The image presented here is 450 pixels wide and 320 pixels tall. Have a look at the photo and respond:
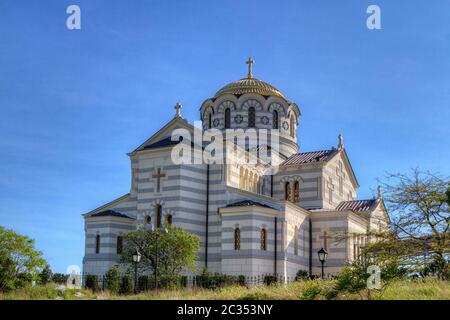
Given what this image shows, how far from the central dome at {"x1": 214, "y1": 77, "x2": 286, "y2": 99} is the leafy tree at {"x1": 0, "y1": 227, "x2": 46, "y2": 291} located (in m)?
23.9

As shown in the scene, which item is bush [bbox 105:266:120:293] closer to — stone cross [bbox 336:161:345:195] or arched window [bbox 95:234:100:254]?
arched window [bbox 95:234:100:254]

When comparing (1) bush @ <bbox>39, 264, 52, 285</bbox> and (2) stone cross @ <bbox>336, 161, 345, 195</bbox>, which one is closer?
(1) bush @ <bbox>39, 264, 52, 285</bbox>

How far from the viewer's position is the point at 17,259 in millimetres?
28984

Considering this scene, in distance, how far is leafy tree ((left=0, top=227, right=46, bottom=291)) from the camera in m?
28.4

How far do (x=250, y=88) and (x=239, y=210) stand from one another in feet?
47.8

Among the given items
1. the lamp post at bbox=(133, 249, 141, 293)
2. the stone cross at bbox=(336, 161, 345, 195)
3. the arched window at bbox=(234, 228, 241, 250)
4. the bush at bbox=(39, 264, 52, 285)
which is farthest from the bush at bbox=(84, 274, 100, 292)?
the stone cross at bbox=(336, 161, 345, 195)

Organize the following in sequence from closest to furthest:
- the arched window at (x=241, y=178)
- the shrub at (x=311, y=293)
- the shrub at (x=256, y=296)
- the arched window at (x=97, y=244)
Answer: the shrub at (x=311, y=293) → the shrub at (x=256, y=296) → the arched window at (x=97, y=244) → the arched window at (x=241, y=178)

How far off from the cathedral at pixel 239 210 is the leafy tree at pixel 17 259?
10.6 metres

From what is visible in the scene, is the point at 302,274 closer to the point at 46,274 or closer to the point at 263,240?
the point at 263,240

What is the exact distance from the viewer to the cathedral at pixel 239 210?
37.5 metres

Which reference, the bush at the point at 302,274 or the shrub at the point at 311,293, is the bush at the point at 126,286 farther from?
the shrub at the point at 311,293

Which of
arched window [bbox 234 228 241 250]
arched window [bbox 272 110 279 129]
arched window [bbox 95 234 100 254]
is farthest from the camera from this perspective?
arched window [bbox 272 110 279 129]

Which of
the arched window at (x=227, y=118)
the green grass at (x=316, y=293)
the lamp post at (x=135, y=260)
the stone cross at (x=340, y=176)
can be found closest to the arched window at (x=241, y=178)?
the arched window at (x=227, y=118)
